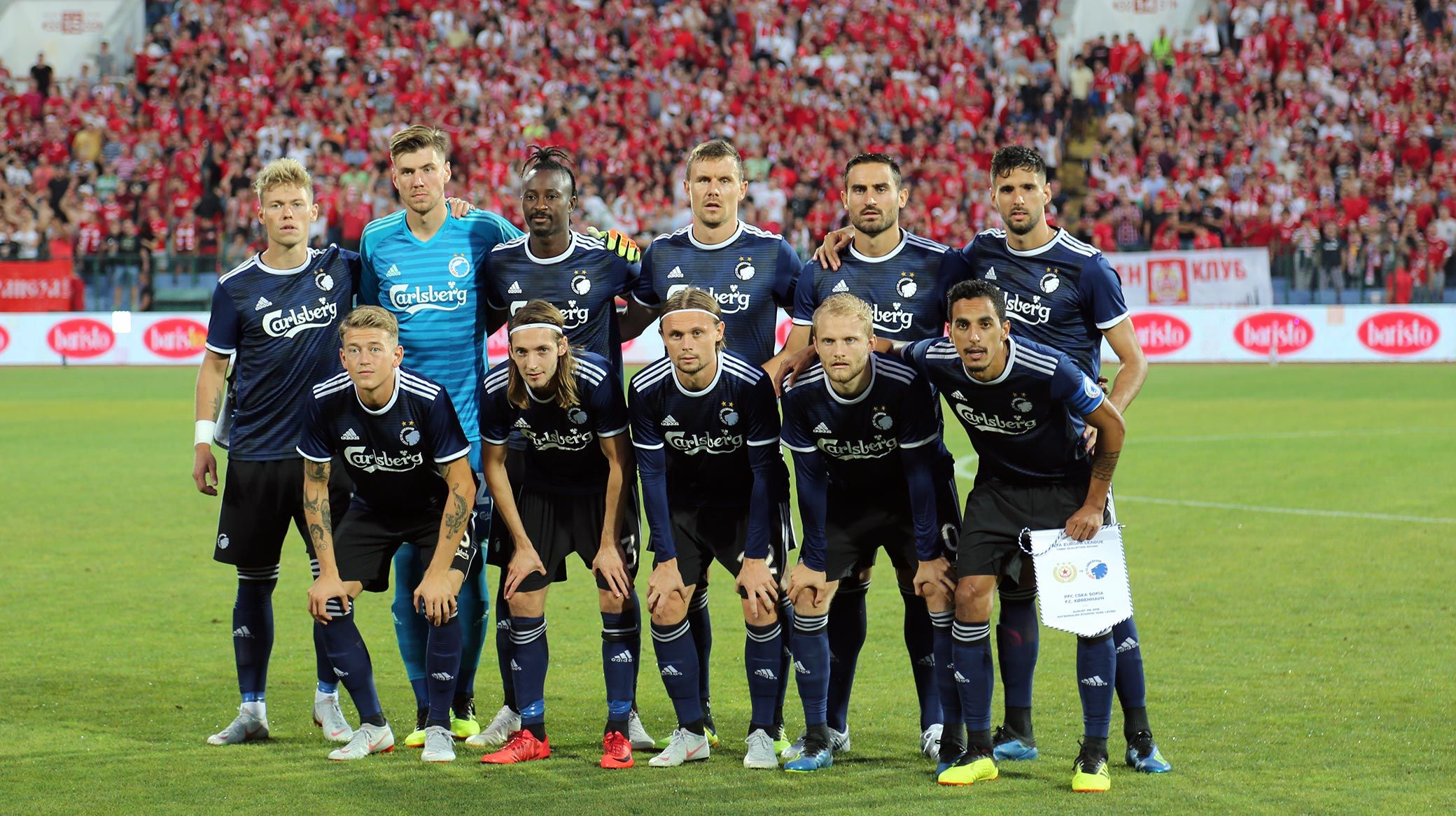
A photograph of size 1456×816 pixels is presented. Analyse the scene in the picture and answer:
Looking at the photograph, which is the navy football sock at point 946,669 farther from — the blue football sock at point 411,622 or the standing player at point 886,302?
the blue football sock at point 411,622

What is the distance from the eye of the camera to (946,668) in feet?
19.9

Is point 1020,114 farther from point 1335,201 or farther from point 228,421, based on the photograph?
point 228,421

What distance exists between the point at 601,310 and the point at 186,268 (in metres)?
23.1

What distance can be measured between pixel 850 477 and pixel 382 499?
192 centimetres

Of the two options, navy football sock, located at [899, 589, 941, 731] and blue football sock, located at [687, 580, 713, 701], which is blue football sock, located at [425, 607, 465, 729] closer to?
blue football sock, located at [687, 580, 713, 701]

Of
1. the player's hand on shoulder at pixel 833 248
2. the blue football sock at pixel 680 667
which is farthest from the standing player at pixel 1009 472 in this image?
the blue football sock at pixel 680 667

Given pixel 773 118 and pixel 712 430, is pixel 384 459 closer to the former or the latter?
pixel 712 430

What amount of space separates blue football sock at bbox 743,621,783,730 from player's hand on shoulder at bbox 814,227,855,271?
Result: 149 cm

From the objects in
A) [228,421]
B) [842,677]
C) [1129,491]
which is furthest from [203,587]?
[1129,491]

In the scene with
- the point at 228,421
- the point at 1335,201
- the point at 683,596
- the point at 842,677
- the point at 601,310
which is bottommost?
the point at 842,677

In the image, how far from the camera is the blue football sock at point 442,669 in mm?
6246

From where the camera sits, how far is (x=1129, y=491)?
13.6 m

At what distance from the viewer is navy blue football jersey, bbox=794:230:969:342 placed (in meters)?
6.33

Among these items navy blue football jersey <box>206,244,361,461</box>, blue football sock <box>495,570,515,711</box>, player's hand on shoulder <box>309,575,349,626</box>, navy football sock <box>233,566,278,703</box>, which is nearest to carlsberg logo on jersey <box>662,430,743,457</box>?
blue football sock <box>495,570,515,711</box>
